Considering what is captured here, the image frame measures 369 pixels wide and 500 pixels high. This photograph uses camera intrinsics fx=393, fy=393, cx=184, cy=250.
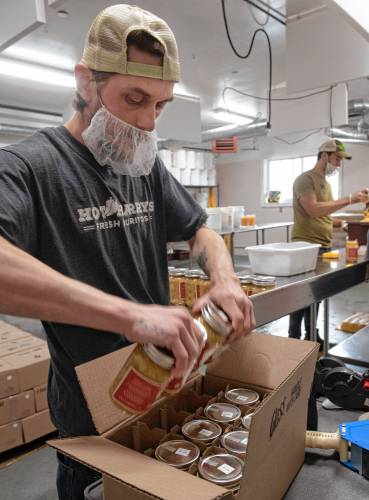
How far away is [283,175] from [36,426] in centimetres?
832

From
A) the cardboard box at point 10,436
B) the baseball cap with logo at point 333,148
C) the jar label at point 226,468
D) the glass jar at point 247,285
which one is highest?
the baseball cap with logo at point 333,148

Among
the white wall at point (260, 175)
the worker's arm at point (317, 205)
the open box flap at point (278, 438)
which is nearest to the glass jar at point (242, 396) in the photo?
the open box flap at point (278, 438)

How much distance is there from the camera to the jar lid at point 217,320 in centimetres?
70

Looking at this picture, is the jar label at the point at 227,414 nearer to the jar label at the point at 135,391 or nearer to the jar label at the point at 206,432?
the jar label at the point at 206,432

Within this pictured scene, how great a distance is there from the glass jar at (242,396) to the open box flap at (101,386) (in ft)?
0.96

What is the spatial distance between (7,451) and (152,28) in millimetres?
2440

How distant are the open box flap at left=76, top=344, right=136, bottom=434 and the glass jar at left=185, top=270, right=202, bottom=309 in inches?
71.0

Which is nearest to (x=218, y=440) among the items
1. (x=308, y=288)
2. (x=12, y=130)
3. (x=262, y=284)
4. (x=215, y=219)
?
(x=262, y=284)

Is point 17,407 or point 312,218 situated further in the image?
point 312,218

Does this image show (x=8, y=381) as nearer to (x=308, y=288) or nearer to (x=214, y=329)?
(x=308, y=288)

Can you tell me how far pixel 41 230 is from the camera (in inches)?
32.1

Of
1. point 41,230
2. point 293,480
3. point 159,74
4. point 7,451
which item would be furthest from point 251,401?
point 7,451

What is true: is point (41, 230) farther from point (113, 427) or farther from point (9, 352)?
point (9, 352)

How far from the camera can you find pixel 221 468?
2.34 feet
